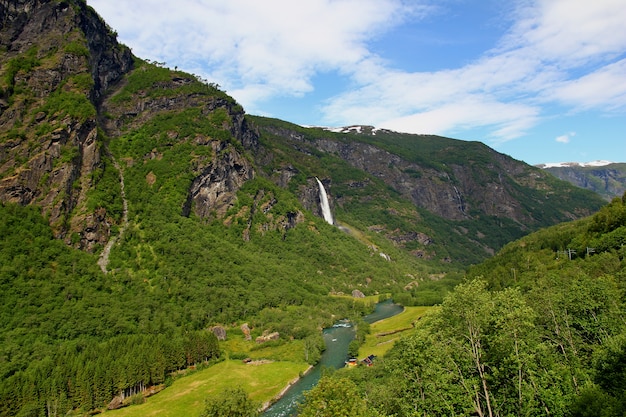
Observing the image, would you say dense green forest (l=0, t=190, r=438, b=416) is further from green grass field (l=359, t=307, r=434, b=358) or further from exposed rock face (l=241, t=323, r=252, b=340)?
green grass field (l=359, t=307, r=434, b=358)

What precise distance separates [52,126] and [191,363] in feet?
349

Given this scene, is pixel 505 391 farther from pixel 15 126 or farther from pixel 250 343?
pixel 15 126

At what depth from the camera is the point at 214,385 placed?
91.4 meters

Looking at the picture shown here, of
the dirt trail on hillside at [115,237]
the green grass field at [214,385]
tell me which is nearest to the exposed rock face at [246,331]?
the green grass field at [214,385]

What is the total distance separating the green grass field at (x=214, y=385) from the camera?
260 ft

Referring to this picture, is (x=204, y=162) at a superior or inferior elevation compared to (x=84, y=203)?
superior

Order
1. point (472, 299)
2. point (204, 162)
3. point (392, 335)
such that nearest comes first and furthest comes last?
point (472, 299) < point (392, 335) < point (204, 162)

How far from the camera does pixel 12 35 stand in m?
167

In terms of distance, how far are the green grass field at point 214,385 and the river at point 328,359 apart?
2.85m

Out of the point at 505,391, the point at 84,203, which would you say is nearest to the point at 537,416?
the point at 505,391

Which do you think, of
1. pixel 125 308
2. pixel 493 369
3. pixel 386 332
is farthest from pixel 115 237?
pixel 493 369

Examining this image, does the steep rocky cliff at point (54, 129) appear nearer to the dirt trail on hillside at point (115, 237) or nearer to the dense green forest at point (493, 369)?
the dirt trail on hillside at point (115, 237)

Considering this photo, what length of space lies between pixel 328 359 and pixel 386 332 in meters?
25.7

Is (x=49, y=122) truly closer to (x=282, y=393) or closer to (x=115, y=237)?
(x=115, y=237)
